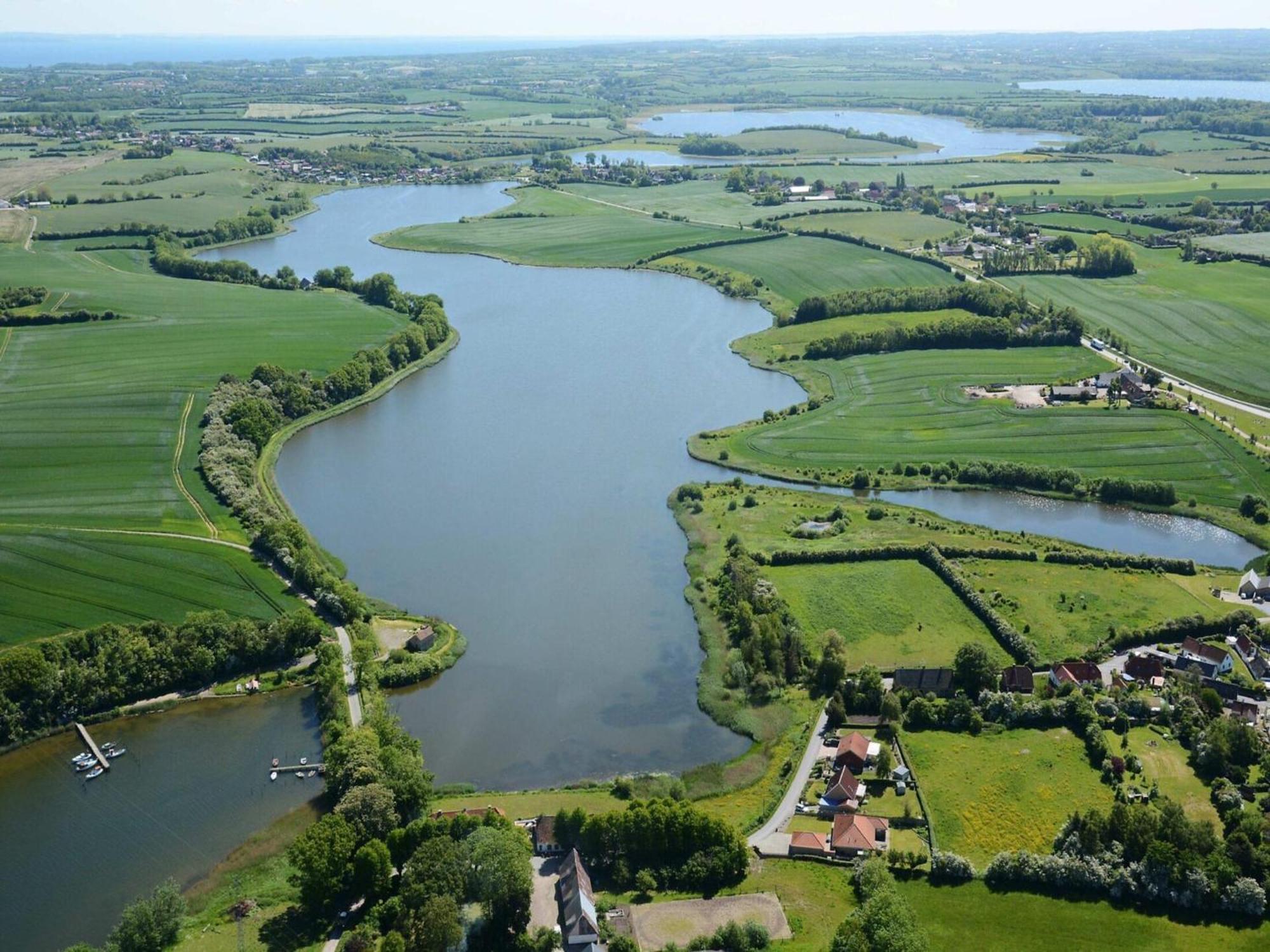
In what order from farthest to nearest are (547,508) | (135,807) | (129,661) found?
(547,508), (129,661), (135,807)

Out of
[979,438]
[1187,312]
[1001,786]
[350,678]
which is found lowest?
[1001,786]

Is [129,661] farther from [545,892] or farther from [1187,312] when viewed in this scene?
[1187,312]

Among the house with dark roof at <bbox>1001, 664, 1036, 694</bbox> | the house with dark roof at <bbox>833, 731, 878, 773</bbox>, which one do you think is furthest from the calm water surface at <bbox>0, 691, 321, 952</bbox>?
the house with dark roof at <bbox>1001, 664, 1036, 694</bbox>

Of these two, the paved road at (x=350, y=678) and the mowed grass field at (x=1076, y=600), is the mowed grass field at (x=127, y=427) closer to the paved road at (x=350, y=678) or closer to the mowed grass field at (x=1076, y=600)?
the paved road at (x=350, y=678)

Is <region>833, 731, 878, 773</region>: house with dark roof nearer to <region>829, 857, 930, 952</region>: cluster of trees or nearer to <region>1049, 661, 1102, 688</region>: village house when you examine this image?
<region>829, 857, 930, 952</region>: cluster of trees

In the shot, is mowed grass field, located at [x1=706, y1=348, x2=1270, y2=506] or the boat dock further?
mowed grass field, located at [x1=706, y1=348, x2=1270, y2=506]

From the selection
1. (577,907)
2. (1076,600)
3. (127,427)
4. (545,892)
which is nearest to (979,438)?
(1076,600)

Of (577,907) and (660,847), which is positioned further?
(660,847)
